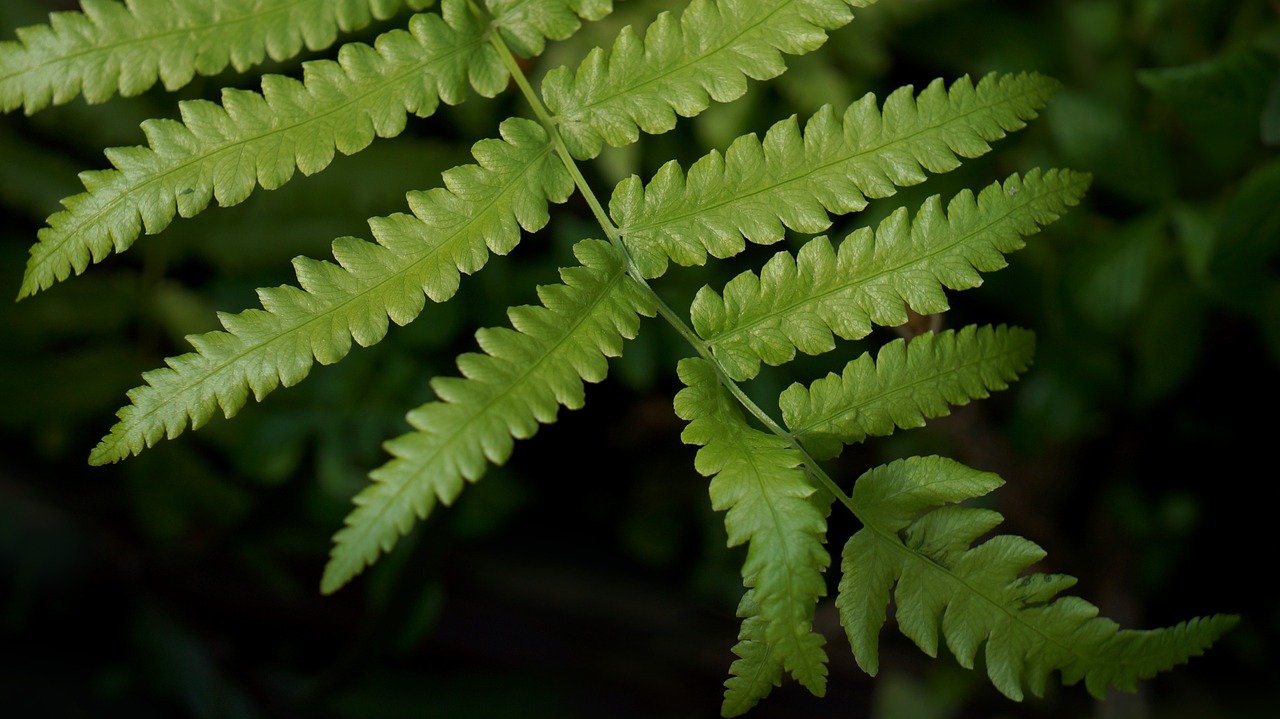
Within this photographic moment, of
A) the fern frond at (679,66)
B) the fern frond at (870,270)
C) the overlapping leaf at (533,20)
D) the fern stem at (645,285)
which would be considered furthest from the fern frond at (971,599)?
the overlapping leaf at (533,20)

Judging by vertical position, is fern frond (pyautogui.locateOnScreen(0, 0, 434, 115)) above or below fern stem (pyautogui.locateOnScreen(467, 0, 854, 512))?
above

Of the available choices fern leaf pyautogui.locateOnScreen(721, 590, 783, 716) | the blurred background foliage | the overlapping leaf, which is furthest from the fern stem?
the blurred background foliage

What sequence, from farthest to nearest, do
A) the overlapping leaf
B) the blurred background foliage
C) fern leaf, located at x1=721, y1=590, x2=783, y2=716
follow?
1. the blurred background foliage
2. the overlapping leaf
3. fern leaf, located at x1=721, y1=590, x2=783, y2=716

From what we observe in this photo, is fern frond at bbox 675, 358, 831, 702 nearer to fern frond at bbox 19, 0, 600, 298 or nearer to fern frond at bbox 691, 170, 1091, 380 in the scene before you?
fern frond at bbox 691, 170, 1091, 380

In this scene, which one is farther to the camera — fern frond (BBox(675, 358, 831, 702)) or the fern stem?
the fern stem

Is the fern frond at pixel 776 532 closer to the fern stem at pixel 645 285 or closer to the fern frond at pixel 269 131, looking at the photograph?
the fern stem at pixel 645 285

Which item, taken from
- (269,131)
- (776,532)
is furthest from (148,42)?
(776,532)

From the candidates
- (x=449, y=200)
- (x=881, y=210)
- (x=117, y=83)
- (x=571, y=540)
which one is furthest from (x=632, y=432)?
(x=117, y=83)
